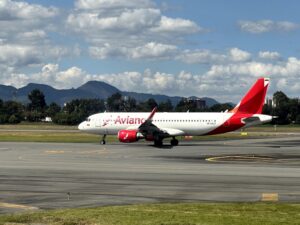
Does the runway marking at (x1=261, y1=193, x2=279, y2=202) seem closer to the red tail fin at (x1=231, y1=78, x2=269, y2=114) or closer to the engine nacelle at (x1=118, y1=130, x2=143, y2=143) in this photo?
the engine nacelle at (x1=118, y1=130, x2=143, y2=143)

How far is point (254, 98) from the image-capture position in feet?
174

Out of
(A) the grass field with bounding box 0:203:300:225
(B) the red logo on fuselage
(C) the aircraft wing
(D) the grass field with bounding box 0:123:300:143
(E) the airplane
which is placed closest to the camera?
(A) the grass field with bounding box 0:203:300:225

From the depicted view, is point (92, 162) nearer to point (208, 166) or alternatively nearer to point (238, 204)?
point (208, 166)

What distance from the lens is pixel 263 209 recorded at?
14234 mm

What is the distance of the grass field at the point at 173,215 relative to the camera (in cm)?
1206

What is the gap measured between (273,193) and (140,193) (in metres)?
4.40

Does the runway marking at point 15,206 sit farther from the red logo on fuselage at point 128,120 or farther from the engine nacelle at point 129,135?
the red logo on fuselage at point 128,120

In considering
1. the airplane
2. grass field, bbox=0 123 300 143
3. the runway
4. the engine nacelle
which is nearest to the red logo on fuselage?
the airplane

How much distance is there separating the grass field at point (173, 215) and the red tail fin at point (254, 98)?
126 ft

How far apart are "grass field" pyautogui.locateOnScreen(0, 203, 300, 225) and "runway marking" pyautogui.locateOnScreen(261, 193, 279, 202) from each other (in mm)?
1562

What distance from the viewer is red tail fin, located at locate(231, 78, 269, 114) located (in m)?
53.0

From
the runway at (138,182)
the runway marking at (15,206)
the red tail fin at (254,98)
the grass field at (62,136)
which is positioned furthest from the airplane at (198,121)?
the runway marking at (15,206)

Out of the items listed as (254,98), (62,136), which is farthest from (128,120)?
(62,136)

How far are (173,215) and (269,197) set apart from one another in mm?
5373
